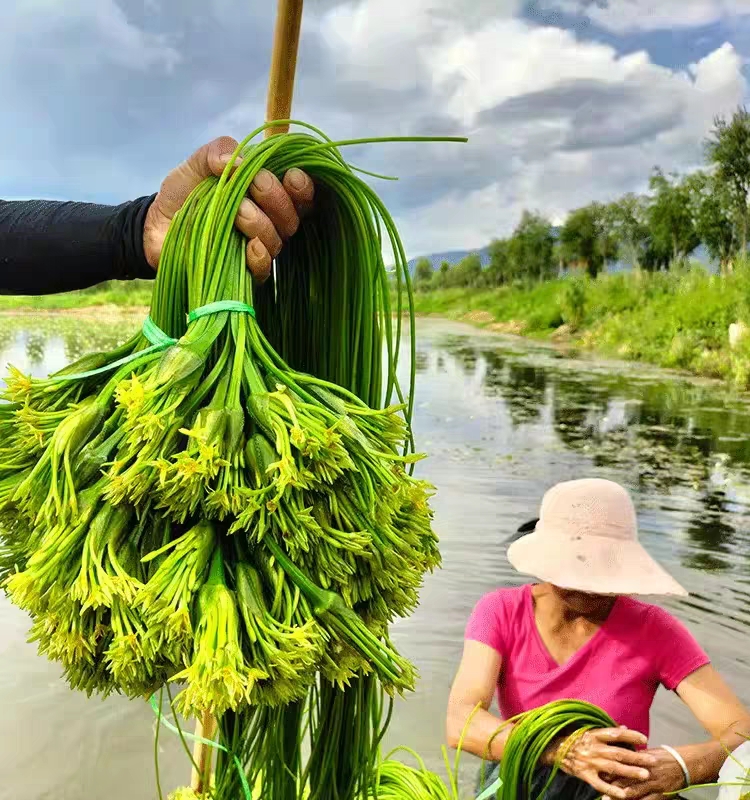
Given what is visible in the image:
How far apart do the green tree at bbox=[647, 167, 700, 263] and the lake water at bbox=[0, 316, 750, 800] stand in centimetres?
1344

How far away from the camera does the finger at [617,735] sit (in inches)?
62.5

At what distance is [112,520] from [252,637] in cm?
17

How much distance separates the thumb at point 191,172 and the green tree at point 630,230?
28.6 meters

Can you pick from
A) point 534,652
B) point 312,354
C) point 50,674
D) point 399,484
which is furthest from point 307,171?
point 50,674

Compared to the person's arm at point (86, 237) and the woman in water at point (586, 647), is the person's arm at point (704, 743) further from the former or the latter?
the person's arm at point (86, 237)

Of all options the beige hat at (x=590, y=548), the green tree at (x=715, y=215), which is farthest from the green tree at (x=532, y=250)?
the beige hat at (x=590, y=548)

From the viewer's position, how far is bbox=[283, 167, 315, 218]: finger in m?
0.97

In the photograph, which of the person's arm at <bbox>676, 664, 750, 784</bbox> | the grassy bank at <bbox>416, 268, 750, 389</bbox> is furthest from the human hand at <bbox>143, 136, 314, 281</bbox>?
the grassy bank at <bbox>416, 268, 750, 389</bbox>

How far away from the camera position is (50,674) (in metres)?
3.40

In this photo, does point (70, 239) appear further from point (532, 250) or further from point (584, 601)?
point (532, 250)

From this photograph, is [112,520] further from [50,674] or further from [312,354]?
[50,674]

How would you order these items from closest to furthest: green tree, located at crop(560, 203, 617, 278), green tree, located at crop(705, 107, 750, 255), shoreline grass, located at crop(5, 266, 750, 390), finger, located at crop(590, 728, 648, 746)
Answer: finger, located at crop(590, 728, 648, 746) < shoreline grass, located at crop(5, 266, 750, 390) < green tree, located at crop(705, 107, 750, 255) < green tree, located at crop(560, 203, 617, 278)

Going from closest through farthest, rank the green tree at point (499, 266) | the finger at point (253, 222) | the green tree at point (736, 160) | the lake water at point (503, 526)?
the finger at point (253, 222), the lake water at point (503, 526), the green tree at point (736, 160), the green tree at point (499, 266)

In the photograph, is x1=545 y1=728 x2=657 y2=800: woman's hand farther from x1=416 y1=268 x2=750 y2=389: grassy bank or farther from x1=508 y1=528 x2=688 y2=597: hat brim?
x1=416 y1=268 x2=750 y2=389: grassy bank
